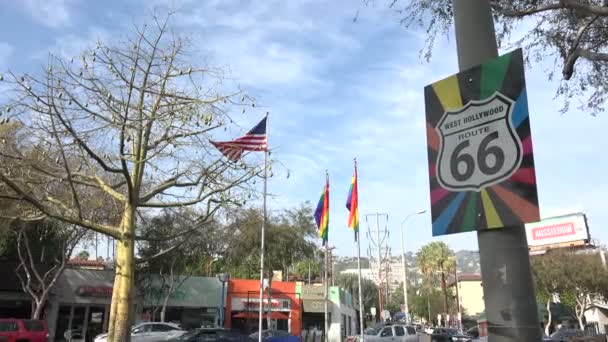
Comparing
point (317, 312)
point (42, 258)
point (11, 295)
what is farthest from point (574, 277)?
point (11, 295)

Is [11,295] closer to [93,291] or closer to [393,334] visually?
[93,291]

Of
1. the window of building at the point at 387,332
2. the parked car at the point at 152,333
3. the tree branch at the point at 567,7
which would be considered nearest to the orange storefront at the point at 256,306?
the window of building at the point at 387,332

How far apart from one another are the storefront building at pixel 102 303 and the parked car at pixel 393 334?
1438 centimetres

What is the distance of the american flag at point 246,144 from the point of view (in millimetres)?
17281

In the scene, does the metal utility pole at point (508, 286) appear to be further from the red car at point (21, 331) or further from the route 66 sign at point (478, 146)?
the red car at point (21, 331)

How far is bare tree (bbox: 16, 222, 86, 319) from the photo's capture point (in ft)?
99.2

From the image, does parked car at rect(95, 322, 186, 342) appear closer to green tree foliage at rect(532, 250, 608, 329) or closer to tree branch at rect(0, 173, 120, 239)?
tree branch at rect(0, 173, 120, 239)

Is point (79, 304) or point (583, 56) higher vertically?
point (583, 56)

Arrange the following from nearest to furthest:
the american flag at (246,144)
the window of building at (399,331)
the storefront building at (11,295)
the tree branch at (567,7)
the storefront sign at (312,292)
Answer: the tree branch at (567,7) < the american flag at (246,144) < the window of building at (399,331) < the storefront building at (11,295) < the storefront sign at (312,292)

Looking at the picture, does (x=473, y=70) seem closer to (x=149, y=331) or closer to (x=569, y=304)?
(x=149, y=331)

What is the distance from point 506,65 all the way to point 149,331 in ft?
88.7

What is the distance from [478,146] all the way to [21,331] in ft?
86.3

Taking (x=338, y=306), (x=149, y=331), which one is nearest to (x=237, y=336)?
(x=149, y=331)

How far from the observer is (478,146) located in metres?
3.52
